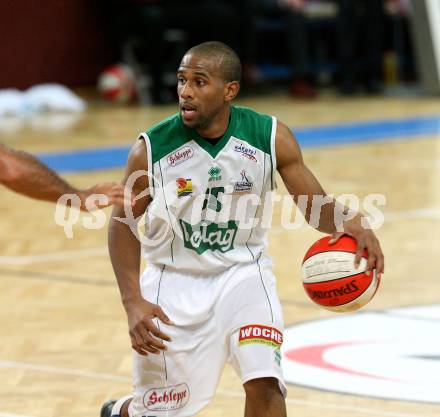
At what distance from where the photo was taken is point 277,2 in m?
19.4

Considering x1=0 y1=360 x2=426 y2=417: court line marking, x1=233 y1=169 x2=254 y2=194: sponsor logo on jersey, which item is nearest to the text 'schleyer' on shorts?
x1=233 y1=169 x2=254 y2=194: sponsor logo on jersey

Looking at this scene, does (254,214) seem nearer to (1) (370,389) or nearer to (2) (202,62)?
(2) (202,62)

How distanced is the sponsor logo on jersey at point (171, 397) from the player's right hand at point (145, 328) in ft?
0.64

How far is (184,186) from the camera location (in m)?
4.56

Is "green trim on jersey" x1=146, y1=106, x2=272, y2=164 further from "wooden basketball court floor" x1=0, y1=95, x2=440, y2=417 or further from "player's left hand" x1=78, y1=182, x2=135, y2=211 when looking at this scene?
"wooden basketball court floor" x1=0, y1=95, x2=440, y2=417

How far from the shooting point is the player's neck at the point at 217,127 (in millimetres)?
4574

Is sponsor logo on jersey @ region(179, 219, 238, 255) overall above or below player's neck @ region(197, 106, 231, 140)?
below

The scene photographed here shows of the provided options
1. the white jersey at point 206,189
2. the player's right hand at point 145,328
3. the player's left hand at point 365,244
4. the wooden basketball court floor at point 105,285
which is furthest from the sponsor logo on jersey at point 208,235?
the wooden basketball court floor at point 105,285

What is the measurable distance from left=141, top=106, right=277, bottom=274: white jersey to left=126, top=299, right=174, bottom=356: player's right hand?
0.96 feet

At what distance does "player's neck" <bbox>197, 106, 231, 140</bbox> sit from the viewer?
457 cm

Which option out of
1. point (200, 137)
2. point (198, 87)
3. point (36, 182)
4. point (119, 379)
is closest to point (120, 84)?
point (119, 379)

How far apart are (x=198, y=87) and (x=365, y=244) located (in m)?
0.85

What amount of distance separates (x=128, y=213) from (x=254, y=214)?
50 cm

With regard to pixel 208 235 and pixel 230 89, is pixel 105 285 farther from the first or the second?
pixel 230 89
